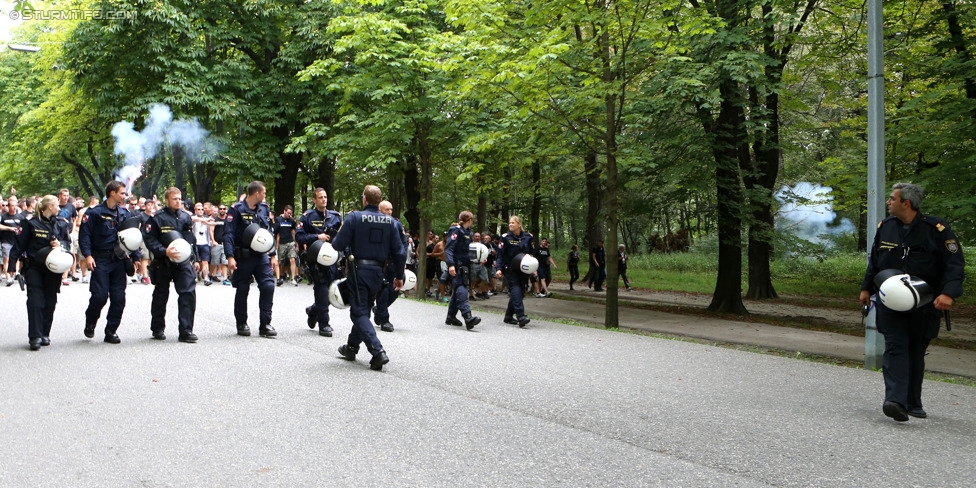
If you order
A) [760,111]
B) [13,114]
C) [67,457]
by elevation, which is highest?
[13,114]

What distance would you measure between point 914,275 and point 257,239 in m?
7.26

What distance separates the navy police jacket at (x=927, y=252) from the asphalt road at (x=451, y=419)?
3.87 feet

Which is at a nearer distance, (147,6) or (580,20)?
(580,20)

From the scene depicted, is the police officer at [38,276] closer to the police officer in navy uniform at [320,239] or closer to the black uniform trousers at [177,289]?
the black uniform trousers at [177,289]

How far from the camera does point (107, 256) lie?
9.37m

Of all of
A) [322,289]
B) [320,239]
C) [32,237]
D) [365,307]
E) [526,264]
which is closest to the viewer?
[365,307]

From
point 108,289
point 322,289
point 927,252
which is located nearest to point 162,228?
point 108,289

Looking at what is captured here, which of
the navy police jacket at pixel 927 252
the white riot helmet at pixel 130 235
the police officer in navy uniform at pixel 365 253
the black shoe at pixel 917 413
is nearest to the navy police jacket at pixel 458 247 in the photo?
the police officer in navy uniform at pixel 365 253

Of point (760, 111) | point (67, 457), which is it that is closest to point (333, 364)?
point (67, 457)

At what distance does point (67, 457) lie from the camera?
481 centimetres

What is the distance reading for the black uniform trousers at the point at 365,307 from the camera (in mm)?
7852

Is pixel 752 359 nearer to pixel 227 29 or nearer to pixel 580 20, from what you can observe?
pixel 580 20

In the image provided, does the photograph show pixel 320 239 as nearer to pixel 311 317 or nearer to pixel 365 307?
pixel 311 317

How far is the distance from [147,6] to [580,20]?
53.8ft
